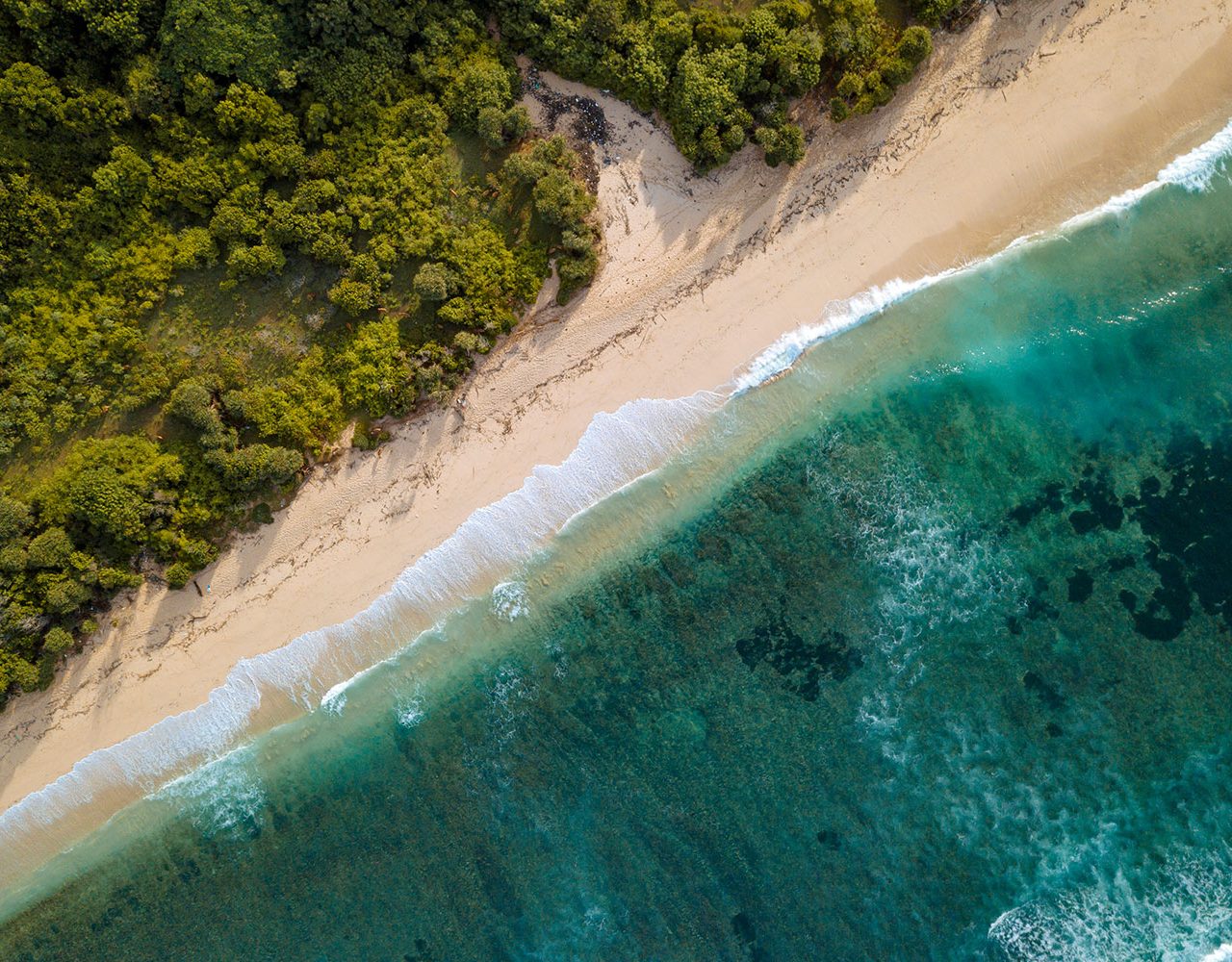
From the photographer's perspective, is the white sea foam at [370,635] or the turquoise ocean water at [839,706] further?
the white sea foam at [370,635]

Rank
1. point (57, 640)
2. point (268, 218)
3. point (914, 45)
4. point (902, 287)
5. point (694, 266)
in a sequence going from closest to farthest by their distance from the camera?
point (914, 45) < point (57, 640) < point (268, 218) < point (902, 287) < point (694, 266)

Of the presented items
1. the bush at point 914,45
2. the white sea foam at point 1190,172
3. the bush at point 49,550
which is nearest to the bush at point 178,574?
the bush at point 49,550

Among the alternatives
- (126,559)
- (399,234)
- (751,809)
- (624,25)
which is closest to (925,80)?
(624,25)

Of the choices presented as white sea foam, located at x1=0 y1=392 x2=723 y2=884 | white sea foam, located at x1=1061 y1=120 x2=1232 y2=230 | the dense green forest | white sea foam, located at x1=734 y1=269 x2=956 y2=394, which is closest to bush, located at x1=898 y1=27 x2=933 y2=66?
the dense green forest

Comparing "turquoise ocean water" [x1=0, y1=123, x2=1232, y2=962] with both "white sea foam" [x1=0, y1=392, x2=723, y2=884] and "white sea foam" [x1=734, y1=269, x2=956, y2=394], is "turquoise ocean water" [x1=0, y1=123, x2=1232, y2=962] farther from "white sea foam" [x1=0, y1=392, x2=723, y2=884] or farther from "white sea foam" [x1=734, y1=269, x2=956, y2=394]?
"white sea foam" [x1=0, y1=392, x2=723, y2=884]

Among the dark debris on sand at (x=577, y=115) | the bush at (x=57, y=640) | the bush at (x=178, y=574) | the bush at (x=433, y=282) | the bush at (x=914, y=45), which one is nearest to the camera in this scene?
the bush at (x=914, y=45)

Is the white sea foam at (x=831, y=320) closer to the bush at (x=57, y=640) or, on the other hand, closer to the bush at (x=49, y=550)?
the bush at (x=49, y=550)

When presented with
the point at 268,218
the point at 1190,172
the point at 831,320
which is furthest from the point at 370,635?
the point at 1190,172

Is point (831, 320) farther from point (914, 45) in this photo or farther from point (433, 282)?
point (433, 282)

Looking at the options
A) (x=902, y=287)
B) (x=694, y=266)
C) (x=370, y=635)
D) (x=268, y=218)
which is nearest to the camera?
(x=268, y=218)
